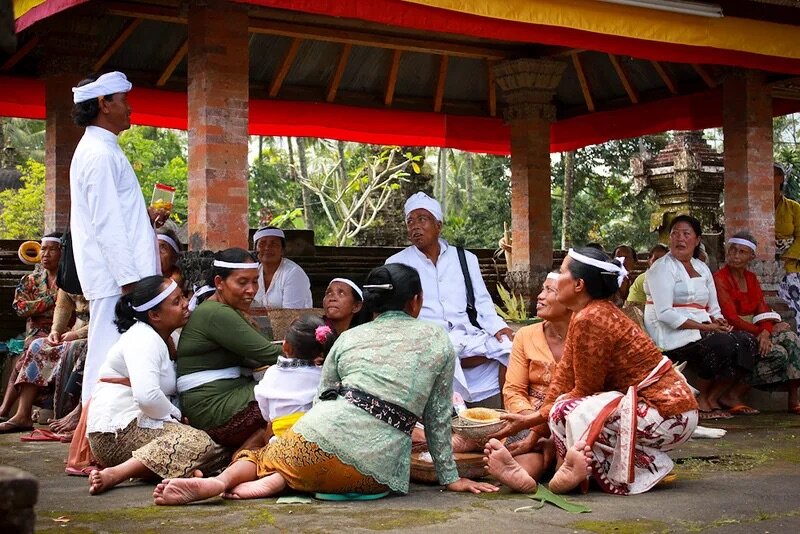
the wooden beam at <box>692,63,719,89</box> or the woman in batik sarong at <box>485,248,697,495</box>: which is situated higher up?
the wooden beam at <box>692,63,719,89</box>

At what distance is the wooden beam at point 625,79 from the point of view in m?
11.7

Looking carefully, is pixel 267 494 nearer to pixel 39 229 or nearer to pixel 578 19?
Result: pixel 578 19

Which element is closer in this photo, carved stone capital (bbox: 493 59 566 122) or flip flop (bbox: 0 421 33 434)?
flip flop (bbox: 0 421 33 434)

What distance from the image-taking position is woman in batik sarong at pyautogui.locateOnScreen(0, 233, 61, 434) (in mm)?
7402

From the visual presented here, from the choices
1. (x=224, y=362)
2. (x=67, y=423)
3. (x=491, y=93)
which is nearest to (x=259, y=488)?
(x=224, y=362)

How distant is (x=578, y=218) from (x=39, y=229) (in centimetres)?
1118

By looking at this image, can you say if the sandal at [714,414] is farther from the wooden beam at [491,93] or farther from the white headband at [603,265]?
the wooden beam at [491,93]

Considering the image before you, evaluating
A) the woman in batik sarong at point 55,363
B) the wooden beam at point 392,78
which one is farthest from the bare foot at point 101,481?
Result: the wooden beam at point 392,78

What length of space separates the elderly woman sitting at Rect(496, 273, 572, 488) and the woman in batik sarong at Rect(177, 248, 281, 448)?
3.74 ft

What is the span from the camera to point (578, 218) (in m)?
23.4

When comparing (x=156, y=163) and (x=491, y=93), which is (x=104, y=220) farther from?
(x=156, y=163)

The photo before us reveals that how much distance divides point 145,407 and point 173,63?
6726mm

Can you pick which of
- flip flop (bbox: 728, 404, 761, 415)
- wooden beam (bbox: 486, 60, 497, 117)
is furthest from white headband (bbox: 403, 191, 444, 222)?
wooden beam (bbox: 486, 60, 497, 117)

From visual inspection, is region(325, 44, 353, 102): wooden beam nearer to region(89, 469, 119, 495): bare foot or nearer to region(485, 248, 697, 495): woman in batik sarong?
region(485, 248, 697, 495): woman in batik sarong
